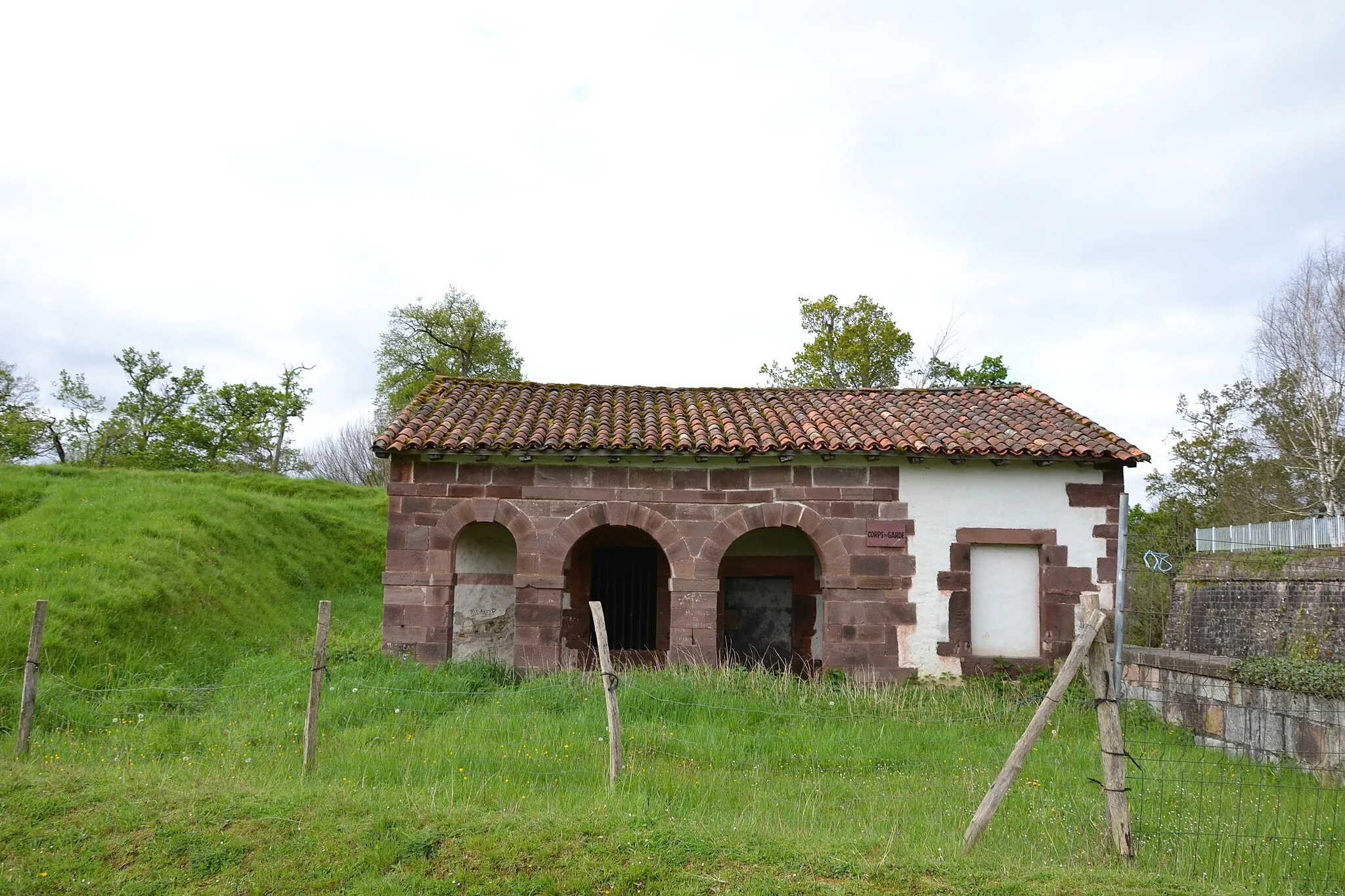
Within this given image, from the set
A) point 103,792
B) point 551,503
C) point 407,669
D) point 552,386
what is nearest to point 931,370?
point 552,386

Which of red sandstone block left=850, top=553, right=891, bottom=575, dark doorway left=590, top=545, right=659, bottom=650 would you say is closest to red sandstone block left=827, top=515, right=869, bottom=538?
red sandstone block left=850, top=553, right=891, bottom=575

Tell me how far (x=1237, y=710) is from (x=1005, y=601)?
138 inches

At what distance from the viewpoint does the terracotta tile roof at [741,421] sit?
11094 millimetres

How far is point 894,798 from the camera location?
19.8 ft

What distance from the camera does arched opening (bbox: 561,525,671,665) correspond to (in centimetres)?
1242

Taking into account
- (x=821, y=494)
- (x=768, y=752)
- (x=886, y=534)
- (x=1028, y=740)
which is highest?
(x=821, y=494)

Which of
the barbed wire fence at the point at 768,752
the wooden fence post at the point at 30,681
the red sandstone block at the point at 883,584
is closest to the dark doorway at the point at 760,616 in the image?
the red sandstone block at the point at 883,584

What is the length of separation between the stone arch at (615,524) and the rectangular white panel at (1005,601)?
390 centimetres

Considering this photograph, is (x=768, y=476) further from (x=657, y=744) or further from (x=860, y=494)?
(x=657, y=744)

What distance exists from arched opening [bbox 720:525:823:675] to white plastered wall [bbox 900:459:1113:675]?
1.81 metres

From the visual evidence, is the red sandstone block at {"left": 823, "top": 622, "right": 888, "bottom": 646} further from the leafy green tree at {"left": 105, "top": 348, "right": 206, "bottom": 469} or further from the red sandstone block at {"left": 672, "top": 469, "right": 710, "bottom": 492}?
the leafy green tree at {"left": 105, "top": 348, "right": 206, "bottom": 469}

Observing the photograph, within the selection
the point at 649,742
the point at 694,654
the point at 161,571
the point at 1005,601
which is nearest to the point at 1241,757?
the point at 1005,601

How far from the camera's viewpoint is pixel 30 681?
661 centimetres

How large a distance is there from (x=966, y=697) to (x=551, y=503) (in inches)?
231
